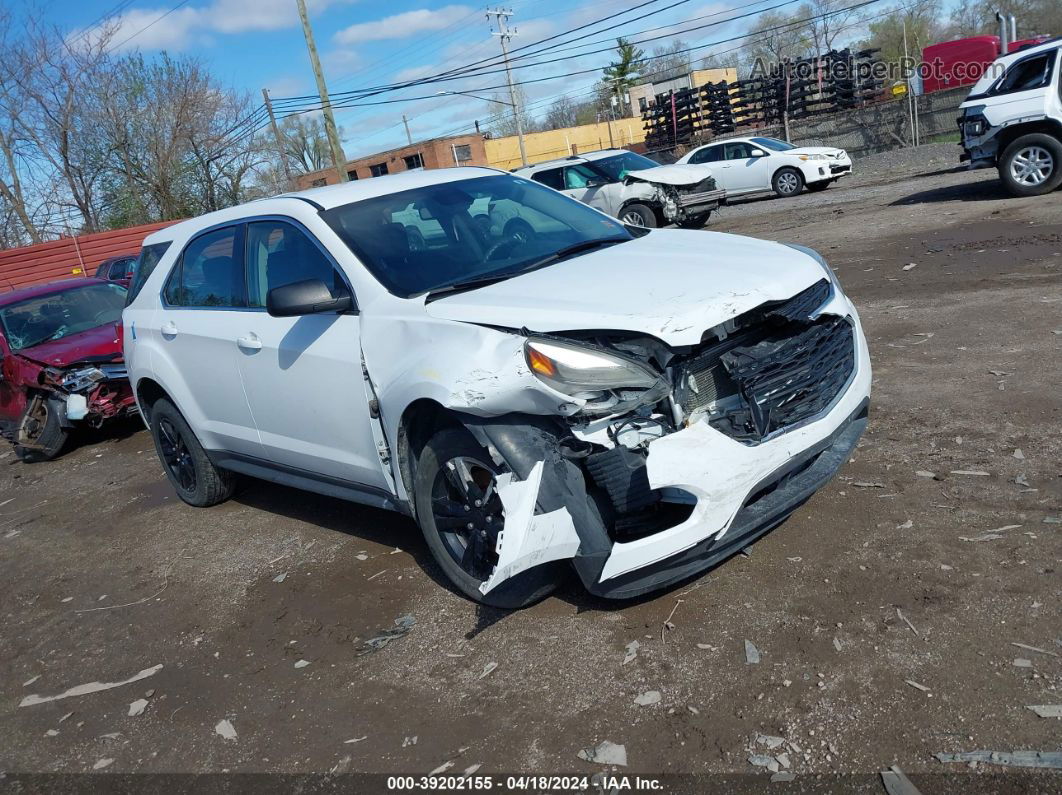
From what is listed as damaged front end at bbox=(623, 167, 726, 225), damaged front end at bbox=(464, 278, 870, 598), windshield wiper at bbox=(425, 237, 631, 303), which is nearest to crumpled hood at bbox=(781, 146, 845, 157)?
damaged front end at bbox=(623, 167, 726, 225)

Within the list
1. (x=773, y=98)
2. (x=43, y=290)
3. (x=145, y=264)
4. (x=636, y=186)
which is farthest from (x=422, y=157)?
(x=145, y=264)

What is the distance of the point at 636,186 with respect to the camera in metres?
16.8

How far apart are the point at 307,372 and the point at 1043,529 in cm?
338

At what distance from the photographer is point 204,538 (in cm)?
573

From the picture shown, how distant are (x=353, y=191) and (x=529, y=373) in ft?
6.67

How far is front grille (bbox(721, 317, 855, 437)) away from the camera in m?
3.39

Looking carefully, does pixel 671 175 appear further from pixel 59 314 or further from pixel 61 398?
pixel 61 398

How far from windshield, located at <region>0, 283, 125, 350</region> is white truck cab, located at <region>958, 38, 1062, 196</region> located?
38.1 ft

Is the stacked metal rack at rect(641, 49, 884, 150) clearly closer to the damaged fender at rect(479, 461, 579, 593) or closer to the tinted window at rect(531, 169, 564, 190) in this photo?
the tinted window at rect(531, 169, 564, 190)

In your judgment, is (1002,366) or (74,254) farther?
(74,254)

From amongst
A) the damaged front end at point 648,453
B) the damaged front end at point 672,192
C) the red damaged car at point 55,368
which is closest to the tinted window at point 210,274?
the damaged front end at point 648,453

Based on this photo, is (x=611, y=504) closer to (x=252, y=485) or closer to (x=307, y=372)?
(x=307, y=372)

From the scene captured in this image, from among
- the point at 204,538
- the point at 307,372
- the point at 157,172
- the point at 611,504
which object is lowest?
the point at 204,538

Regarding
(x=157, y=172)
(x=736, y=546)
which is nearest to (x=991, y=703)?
(x=736, y=546)
